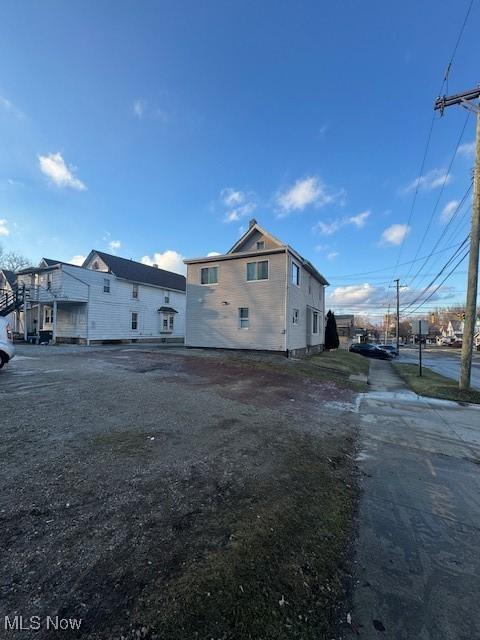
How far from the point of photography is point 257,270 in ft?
59.7

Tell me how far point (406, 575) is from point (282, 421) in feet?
13.2

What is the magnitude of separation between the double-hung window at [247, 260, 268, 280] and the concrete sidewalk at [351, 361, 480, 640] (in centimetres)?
1283

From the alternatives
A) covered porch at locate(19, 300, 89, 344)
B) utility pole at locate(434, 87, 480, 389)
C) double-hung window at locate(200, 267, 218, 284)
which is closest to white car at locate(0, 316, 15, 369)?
double-hung window at locate(200, 267, 218, 284)

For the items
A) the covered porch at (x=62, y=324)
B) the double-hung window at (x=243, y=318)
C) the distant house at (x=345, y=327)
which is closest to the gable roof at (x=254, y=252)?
the double-hung window at (x=243, y=318)

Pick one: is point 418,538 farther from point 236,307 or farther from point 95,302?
point 95,302

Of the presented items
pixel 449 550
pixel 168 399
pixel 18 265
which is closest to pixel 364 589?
pixel 449 550

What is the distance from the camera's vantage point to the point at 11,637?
5.46ft

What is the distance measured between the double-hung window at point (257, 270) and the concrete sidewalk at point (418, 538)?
1283cm

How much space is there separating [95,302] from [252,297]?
1379 centimetres

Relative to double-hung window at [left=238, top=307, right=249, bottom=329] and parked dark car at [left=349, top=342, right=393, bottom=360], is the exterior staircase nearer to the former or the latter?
double-hung window at [left=238, top=307, right=249, bottom=329]

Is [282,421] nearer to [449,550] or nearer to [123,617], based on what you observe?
[449,550]

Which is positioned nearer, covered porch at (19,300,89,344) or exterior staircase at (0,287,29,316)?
exterior staircase at (0,287,29,316)

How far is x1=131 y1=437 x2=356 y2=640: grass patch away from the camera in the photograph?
1.84 meters

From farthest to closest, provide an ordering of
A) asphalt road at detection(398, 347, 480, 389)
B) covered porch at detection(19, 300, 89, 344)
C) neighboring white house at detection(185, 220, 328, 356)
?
covered porch at detection(19, 300, 89, 344) → neighboring white house at detection(185, 220, 328, 356) → asphalt road at detection(398, 347, 480, 389)
